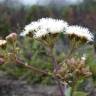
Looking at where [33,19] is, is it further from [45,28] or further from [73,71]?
[73,71]

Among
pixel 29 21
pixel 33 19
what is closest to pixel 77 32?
pixel 33 19

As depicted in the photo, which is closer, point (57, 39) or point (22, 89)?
point (57, 39)

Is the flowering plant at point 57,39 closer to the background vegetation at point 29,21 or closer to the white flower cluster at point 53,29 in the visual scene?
the white flower cluster at point 53,29

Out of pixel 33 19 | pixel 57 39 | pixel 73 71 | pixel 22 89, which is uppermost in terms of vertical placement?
pixel 33 19

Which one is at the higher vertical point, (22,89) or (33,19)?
(33,19)

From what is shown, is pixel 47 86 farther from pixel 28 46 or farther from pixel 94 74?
pixel 94 74

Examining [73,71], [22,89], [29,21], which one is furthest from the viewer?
[29,21]

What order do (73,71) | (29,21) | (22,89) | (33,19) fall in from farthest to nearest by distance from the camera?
1. (29,21)
2. (33,19)
3. (22,89)
4. (73,71)

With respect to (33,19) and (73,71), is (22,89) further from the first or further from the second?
(73,71)
